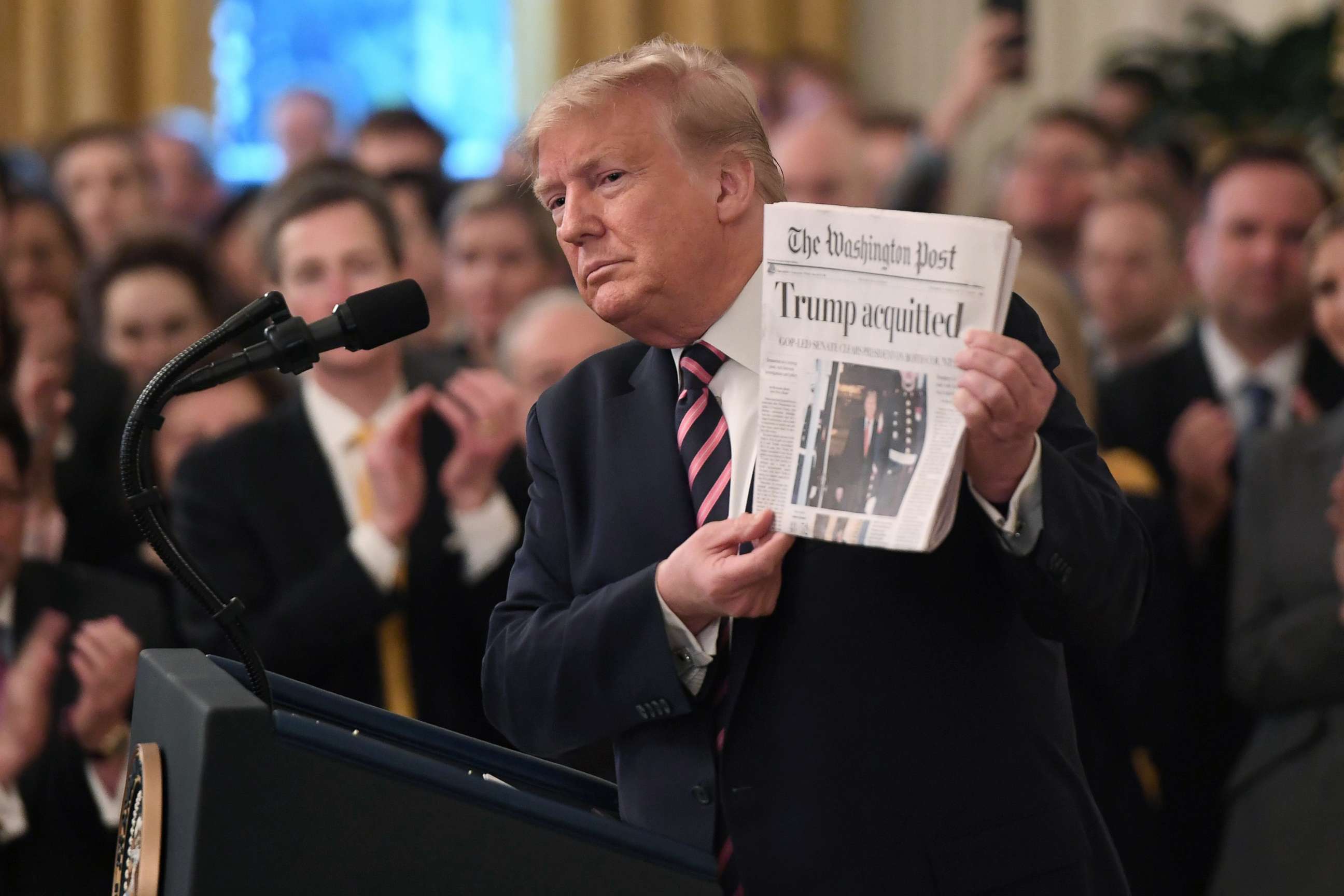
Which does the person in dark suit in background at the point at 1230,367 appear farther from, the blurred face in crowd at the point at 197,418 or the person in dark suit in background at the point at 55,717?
the person in dark suit in background at the point at 55,717

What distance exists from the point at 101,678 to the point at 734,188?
5.92 ft

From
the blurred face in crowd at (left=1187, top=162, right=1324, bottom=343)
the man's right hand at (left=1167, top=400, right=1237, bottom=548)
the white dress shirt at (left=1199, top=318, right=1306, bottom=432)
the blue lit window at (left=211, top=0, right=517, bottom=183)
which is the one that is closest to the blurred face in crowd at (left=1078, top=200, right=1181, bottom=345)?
the blurred face in crowd at (left=1187, top=162, right=1324, bottom=343)

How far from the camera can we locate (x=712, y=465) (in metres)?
1.79

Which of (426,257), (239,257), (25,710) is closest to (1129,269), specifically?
(426,257)

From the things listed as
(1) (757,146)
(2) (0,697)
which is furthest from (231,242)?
(1) (757,146)

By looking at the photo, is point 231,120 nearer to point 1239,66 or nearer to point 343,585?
point 1239,66

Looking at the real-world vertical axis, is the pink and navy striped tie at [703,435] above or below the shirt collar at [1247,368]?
above

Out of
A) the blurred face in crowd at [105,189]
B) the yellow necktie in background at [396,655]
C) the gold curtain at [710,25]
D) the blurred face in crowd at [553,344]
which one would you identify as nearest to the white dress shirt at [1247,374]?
the blurred face in crowd at [553,344]

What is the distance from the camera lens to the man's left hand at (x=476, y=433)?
129 inches

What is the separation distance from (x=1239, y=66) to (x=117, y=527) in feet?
15.5

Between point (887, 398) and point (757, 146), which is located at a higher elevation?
point (757, 146)

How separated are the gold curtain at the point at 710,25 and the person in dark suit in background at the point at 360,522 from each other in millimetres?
5776

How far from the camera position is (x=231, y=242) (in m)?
5.98

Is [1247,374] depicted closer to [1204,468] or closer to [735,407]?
[1204,468]
